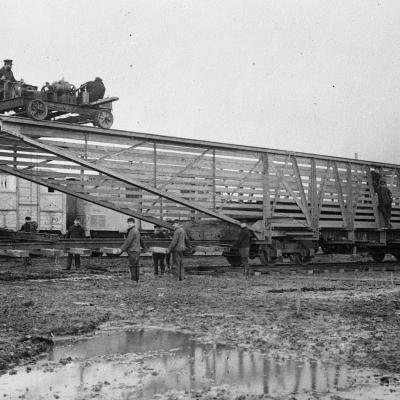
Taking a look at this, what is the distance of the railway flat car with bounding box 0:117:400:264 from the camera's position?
14.6 meters

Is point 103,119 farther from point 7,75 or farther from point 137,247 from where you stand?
point 137,247

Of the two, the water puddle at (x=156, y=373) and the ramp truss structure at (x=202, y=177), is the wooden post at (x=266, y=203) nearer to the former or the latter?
the ramp truss structure at (x=202, y=177)

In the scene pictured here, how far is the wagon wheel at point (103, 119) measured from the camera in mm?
17703

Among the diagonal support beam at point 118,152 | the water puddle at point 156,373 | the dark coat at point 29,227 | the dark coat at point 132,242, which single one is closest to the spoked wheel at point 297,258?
the diagonal support beam at point 118,152

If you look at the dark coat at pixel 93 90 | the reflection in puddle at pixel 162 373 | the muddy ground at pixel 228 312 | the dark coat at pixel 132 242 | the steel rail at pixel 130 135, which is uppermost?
the dark coat at pixel 93 90

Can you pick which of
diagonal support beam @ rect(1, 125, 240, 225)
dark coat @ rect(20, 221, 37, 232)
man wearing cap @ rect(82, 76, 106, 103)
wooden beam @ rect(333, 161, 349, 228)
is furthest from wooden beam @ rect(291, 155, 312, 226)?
dark coat @ rect(20, 221, 37, 232)

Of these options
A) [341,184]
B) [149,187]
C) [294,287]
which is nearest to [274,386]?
[294,287]

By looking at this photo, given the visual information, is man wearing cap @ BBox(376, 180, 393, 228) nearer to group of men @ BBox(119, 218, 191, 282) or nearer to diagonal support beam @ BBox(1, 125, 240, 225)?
diagonal support beam @ BBox(1, 125, 240, 225)

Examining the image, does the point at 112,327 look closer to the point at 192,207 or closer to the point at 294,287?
the point at 294,287

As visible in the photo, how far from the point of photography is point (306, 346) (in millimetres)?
6352

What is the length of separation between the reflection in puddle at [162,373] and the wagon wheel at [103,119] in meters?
12.0

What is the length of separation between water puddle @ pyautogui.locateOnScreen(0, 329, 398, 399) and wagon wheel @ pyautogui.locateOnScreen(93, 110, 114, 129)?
12.0m

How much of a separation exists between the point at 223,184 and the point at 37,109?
211 inches

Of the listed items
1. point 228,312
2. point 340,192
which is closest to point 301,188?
point 340,192
